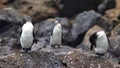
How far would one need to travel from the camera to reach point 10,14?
3134 cm

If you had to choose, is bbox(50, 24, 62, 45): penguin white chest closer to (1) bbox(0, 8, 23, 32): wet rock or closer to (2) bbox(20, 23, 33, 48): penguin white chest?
(2) bbox(20, 23, 33, 48): penguin white chest

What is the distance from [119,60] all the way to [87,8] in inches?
532

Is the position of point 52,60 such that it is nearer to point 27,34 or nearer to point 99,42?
point 27,34

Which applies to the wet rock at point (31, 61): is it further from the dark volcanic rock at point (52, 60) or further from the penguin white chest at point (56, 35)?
the penguin white chest at point (56, 35)

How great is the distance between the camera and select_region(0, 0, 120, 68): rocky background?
1933cm

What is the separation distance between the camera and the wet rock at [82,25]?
97.9ft

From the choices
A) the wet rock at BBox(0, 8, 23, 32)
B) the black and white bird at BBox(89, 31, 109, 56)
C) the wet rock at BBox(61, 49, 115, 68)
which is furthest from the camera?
the wet rock at BBox(0, 8, 23, 32)

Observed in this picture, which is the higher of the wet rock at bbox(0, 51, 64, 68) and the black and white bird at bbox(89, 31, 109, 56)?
the black and white bird at bbox(89, 31, 109, 56)

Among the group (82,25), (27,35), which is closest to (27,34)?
(27,35)

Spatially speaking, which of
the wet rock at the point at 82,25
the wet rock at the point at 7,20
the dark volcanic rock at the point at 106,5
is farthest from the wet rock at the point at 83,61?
the dark volcanic rock at the point at 106,5

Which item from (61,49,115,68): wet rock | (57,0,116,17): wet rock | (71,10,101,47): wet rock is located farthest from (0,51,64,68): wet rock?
(57,0,116,17): wet rock

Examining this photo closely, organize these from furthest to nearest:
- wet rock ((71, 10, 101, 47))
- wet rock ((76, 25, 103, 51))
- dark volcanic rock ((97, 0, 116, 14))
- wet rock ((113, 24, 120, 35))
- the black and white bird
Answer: dark volcanic rock ((97, 0, 116, 14)), wet rock ((71, 10, 101, 47)), wet rock ((113, 24, 120, 35)), wet rock ((76, 25, 103, 51)), the black and white bird

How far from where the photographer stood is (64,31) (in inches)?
1224

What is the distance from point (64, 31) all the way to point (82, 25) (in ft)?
4.22
